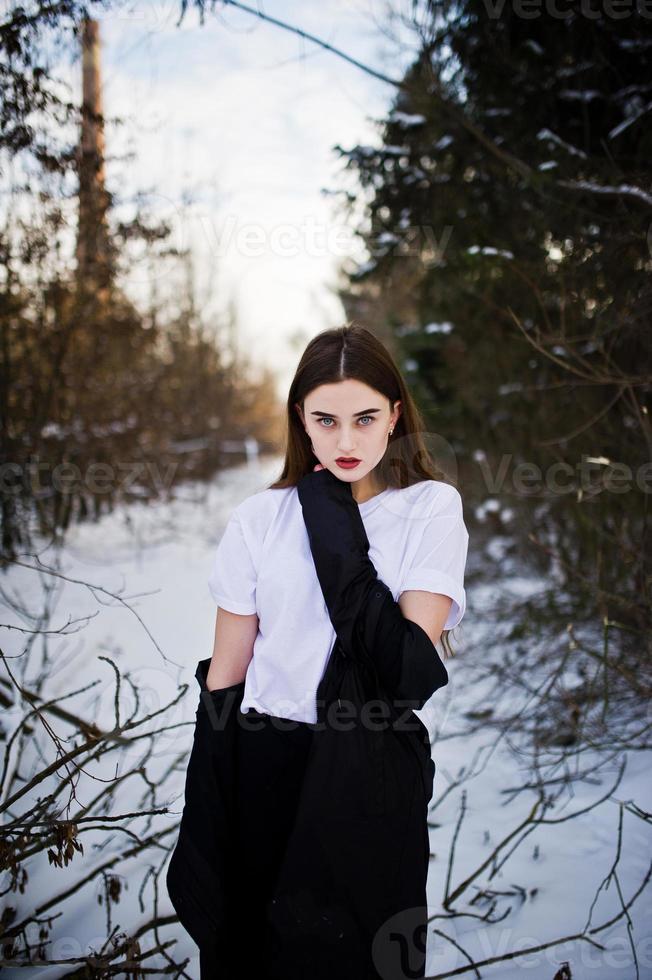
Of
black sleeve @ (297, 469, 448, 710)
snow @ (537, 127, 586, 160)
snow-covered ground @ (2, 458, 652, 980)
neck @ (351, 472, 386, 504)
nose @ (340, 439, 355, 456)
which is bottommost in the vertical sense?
snow-covered ground @ (2, 458, 652, 980)

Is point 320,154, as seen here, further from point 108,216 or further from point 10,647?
point 10,647

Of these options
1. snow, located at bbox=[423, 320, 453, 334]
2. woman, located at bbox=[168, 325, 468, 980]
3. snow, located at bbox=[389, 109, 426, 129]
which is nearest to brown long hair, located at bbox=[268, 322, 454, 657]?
woman, located at bbox=[168, 325, 468, 980]

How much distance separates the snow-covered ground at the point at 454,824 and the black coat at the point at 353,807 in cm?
51

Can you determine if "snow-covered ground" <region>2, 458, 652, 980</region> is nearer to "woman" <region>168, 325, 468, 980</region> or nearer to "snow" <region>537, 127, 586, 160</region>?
"woman" <region>168, 325, 468, 980</region>

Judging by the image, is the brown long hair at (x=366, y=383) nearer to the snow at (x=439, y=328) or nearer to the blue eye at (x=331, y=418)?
the blue eye at (x=331, y=418)

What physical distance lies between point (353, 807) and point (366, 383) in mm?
1026

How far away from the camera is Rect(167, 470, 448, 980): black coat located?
150cm

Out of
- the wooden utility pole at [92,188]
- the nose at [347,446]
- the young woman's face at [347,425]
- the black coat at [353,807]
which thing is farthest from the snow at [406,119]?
the black coat at [353,807]

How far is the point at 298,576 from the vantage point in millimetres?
1611

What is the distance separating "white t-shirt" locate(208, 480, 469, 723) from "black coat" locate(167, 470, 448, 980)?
7cm

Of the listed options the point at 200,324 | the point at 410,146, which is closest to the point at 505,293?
the point at 410,146

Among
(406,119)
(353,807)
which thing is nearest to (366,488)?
(353,807)

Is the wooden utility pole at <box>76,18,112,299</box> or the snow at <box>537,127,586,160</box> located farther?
the wooden utility pole at <box>76,18,112,299</box>

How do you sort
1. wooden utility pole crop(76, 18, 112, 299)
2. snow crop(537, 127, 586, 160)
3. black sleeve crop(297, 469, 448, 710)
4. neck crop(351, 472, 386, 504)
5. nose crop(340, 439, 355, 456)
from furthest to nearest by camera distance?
1. wooden utility pole crop(76, 18, 112, 299)
2. snow crop(537, 127, 586, 160)
3. neck crop(351, 472, 386, 504)
4. nose crop(340, 439, 355, 456)
5. black sleeve crop(297, 469, 448, 710)
